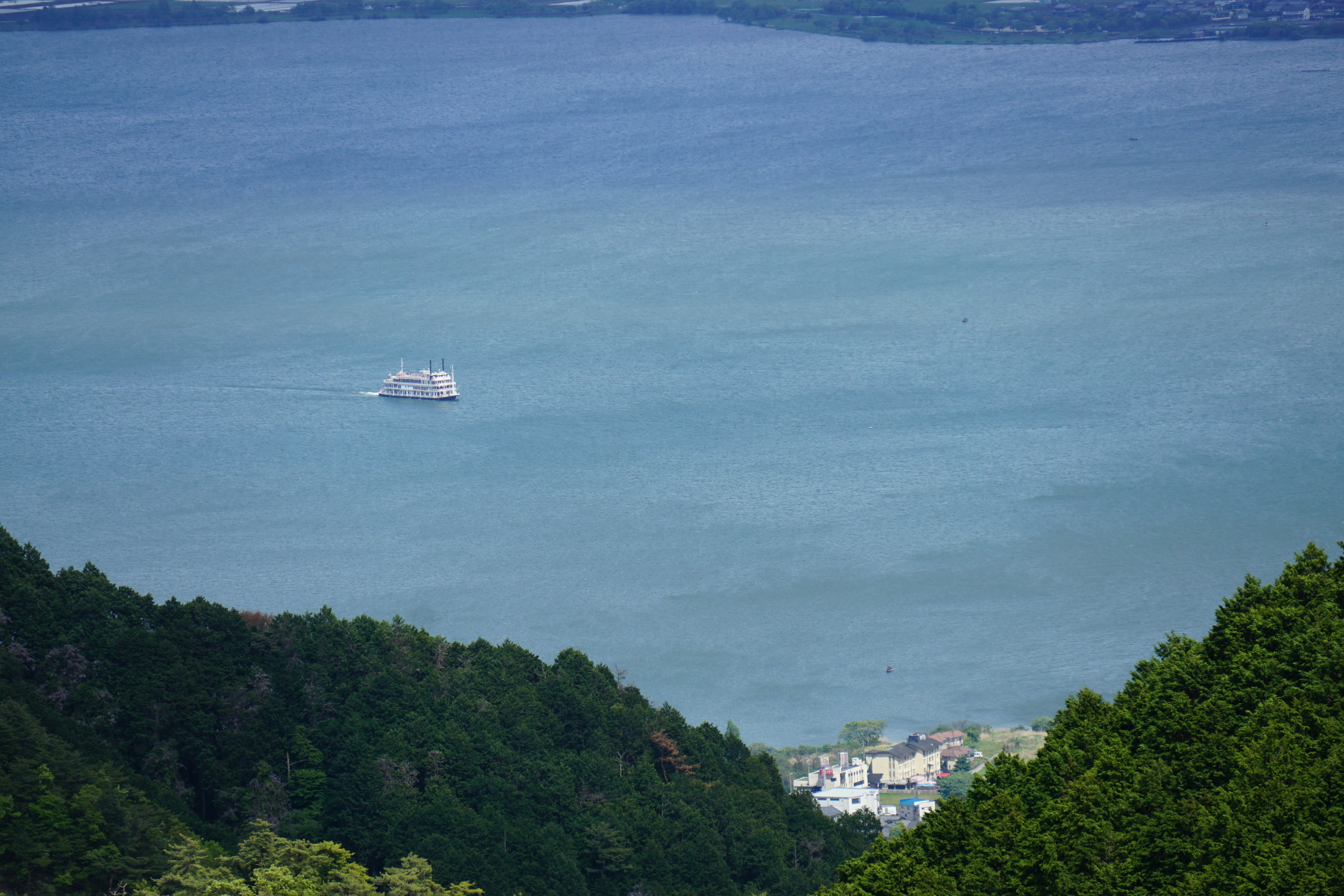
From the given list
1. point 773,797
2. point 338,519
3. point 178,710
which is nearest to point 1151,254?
point 338,519

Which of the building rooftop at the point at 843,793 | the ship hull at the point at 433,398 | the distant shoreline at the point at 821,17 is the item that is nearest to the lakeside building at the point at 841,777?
the building rooftop at the point at 843,793

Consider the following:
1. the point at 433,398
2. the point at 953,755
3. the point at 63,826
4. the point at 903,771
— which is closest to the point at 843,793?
the point at 903,771

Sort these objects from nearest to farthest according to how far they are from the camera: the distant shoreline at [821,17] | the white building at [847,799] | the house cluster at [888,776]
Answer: the house cluster at [888,776], the white building at [847,799], the distant shoreline at [821,17]

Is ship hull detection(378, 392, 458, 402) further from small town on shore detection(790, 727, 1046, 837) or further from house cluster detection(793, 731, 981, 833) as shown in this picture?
house cluster detection(793, 731, 981, 833)

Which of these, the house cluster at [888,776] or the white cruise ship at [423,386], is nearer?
the house cluster at [888,776]

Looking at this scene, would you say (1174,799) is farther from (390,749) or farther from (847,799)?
(847,799)

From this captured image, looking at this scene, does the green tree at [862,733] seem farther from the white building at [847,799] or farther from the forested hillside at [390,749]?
the forested hillside at [390,749]
